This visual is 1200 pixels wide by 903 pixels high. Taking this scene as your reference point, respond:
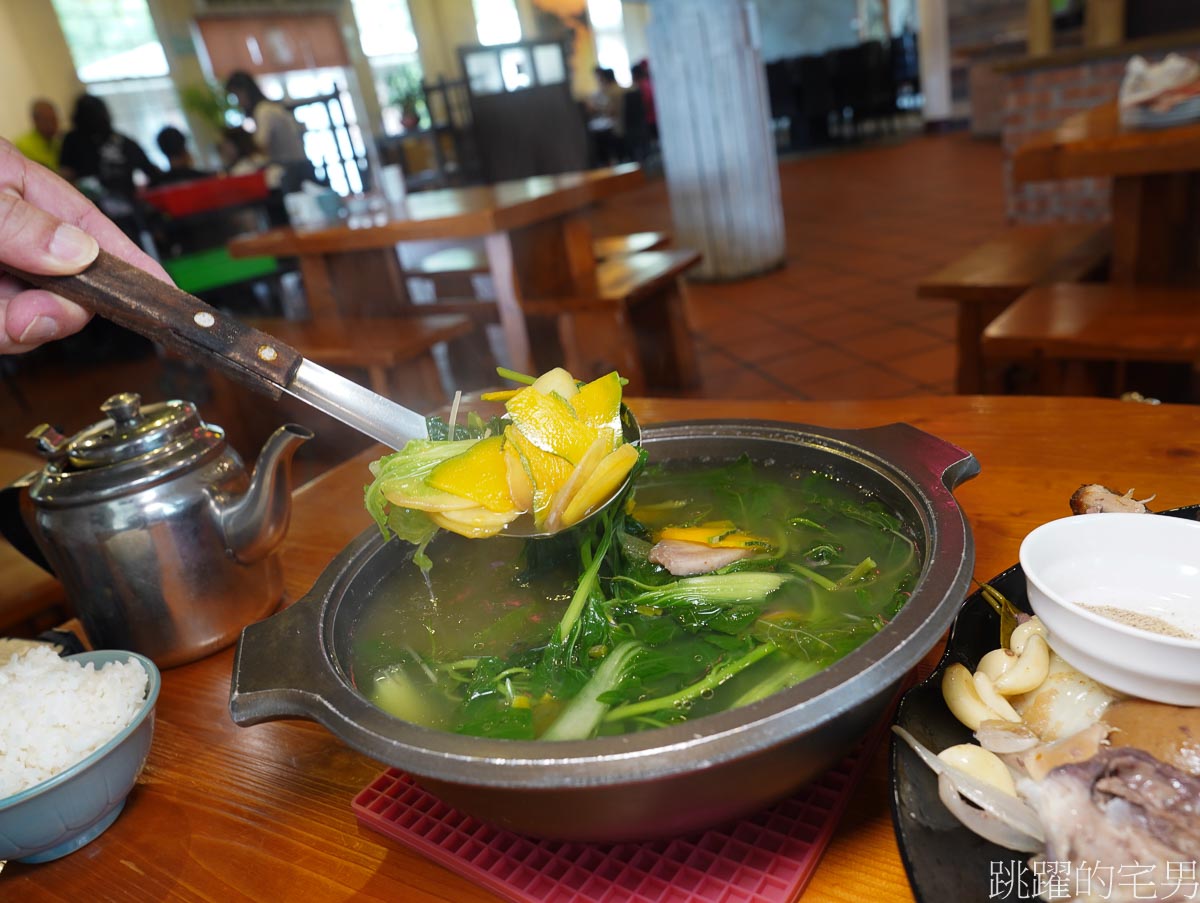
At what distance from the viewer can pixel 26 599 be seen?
6.56 ft

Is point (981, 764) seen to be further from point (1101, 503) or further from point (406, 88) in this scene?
point (406, 88)

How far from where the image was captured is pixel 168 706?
1080mm

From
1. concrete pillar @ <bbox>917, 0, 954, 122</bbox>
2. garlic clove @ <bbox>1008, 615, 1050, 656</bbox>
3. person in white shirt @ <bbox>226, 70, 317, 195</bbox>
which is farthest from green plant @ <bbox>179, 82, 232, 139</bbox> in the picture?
garlic clove @ <bbox>1008, 615, 1050, 656</bbox>

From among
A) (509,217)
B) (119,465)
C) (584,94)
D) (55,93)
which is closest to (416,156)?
(584,94)

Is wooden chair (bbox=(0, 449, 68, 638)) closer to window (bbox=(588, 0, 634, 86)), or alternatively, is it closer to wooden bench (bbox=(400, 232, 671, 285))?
wooden bench (bbox=(400, 232, 671, 285))

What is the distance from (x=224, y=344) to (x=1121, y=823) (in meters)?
0.87

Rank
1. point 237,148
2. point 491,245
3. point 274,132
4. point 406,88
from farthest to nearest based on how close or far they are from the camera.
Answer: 1. point 406,88
2. point 237,148
3. point 274,132
4. point 491,245

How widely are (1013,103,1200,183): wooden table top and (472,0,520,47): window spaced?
7588mm

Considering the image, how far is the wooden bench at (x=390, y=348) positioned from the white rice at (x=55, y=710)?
2257 mm

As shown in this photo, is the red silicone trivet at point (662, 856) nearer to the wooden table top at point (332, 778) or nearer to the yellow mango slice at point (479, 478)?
the wooden table top at point (332, 778)

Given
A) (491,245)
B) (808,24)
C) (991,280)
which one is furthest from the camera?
(808,24)

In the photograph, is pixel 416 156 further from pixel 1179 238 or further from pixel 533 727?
pixel 533 727

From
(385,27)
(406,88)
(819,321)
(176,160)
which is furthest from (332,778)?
(385,27)

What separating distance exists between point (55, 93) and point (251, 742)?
38.4 ft
